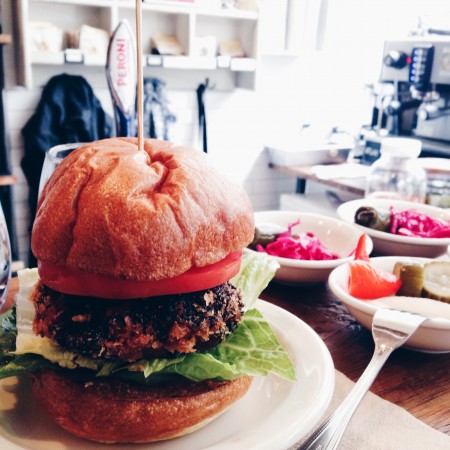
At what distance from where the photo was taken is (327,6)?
13.0ft

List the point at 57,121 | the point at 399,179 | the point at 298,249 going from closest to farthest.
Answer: the point at 298,249 < the point at 399,179 < the point at 57,121

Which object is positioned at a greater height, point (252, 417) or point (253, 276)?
point (253, 276)

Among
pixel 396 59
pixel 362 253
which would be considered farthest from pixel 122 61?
pixel 396 59

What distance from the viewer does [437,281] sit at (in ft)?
3.71

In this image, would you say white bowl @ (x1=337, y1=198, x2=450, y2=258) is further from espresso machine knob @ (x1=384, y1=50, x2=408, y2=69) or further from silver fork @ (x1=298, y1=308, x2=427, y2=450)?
espresso machine knob @ (x1=384, y1=50, x2=408, y2=69)

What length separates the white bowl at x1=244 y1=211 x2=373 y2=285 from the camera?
3.99ft

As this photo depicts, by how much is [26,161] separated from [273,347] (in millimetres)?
2495

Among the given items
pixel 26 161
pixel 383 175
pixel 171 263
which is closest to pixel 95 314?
pixel 171 263

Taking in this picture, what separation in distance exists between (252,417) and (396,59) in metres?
3.03

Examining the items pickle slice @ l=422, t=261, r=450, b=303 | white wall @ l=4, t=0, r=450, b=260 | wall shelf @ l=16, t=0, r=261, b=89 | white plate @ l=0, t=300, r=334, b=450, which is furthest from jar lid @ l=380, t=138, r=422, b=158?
white wall @ l=4, t=0, r=450, b=260

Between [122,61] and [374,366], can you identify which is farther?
[122,61]

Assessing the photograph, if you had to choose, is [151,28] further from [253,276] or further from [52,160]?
[253,276]

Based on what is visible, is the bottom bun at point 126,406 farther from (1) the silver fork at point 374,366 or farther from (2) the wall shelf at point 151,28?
(2) the wall shelf at point 151,28

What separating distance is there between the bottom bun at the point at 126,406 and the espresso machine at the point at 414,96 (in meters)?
2.65
